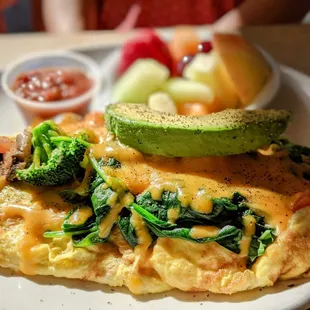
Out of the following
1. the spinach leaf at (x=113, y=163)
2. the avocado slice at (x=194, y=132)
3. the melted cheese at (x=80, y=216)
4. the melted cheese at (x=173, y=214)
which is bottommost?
the melted cheese at (x=80, y=216)

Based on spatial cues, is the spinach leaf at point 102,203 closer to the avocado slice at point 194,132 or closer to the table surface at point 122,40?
the avocado slice at point 194,132

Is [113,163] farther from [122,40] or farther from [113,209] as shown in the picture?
[122,40]

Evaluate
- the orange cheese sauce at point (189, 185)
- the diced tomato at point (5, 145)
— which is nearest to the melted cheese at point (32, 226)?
the orange cheese sauce at point (189, 185)

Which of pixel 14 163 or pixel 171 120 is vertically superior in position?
pixel 171 120

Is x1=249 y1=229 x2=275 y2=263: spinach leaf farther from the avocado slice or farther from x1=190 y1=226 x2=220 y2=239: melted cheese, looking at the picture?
the avocado slice

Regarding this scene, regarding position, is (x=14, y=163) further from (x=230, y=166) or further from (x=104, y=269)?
(x=230, y=166)

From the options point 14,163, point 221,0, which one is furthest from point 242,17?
point 14,163

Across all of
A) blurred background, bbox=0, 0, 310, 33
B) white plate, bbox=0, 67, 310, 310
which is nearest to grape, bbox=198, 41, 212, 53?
blurred background, bbox=0, 0, 310, 33
